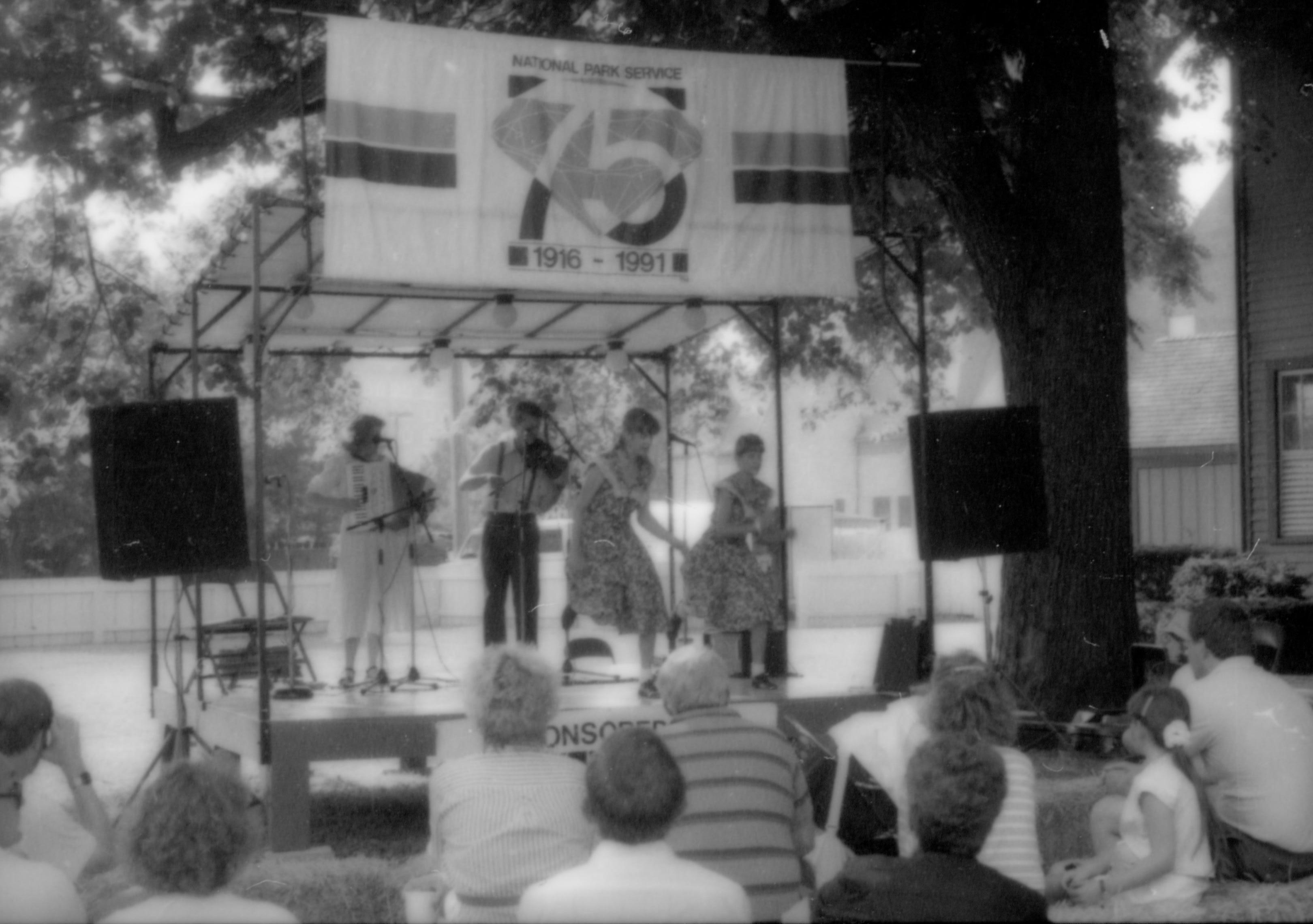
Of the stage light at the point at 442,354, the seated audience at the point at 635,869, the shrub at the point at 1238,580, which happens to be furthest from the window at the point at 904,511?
the seated audience at the point at 635,869

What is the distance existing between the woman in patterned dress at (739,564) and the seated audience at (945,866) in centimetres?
515

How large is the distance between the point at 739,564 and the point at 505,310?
1.93 meters

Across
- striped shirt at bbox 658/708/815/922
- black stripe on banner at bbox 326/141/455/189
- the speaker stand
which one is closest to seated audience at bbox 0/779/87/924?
striped shirt at bbox 658/708/815/922

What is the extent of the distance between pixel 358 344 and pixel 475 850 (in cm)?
713

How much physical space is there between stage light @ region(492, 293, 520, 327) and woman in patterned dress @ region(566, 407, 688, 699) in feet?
2.95

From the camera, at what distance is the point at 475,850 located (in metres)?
3.90

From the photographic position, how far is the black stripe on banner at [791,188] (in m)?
7.25

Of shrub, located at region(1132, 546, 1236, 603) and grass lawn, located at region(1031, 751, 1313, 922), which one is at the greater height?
shrub, located at region(1132, 546, 1236, 603)

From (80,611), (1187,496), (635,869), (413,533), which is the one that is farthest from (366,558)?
(1187,496)

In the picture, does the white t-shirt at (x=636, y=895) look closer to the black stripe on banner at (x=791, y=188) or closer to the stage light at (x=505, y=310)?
the black stripe on banner at (x=791, y=188)

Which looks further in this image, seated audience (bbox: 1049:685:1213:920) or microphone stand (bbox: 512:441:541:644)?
microphone stand (bbox: 512:441:541:644)

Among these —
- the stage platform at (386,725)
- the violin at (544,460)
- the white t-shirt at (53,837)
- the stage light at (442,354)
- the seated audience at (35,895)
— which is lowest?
→ the stage platform at (386,725)

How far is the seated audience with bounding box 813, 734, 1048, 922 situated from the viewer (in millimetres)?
3023

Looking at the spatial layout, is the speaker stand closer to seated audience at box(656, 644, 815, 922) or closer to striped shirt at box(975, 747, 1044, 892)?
seated audience at box(656, 644, 815, 922)
